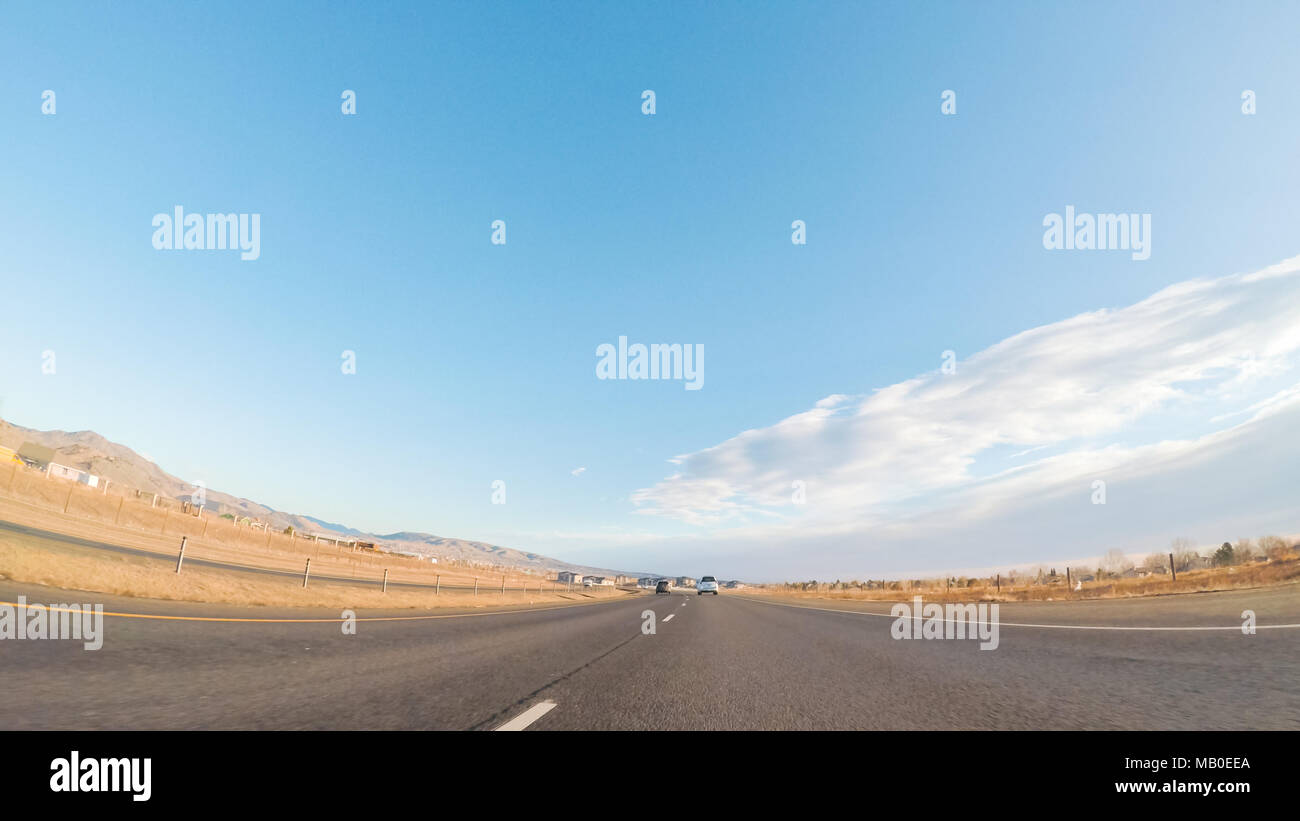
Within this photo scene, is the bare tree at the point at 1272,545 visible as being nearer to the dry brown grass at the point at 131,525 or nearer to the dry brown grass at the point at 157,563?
the dry brown grass at the point at 157,563

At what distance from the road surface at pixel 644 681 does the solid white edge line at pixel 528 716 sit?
0.04 m

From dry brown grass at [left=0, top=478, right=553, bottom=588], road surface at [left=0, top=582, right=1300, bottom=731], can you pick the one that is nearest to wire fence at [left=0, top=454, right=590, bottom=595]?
dry brown grass at [left=0, top=478, right=553, bottom=588]

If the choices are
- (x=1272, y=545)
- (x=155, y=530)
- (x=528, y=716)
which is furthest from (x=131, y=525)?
(x=1272, y=545)

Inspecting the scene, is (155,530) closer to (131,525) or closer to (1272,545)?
(131,525)

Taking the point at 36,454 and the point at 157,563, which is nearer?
the point at 157,563

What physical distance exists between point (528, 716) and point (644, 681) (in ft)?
7.42

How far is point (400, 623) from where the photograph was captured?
45.7 feet

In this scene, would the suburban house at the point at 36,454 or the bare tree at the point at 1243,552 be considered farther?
the suburban house at the point at 36,454

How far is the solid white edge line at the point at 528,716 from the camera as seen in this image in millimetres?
4074

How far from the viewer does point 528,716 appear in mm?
4445

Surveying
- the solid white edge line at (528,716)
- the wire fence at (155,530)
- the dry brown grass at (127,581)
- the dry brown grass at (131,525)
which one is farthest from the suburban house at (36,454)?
the solid white edge line at (528,716)
